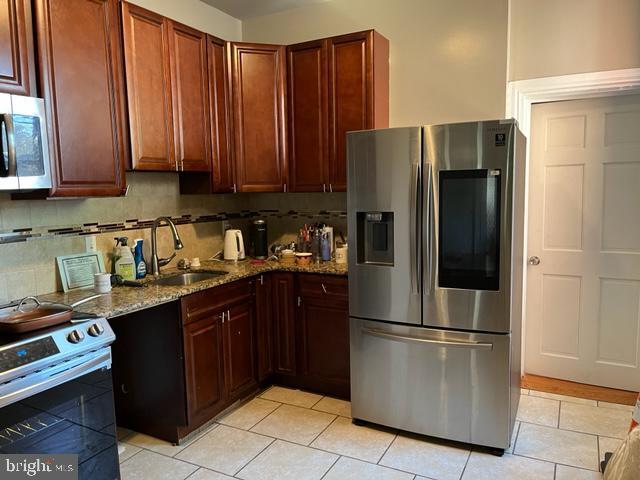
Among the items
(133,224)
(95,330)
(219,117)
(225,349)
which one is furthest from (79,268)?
(219,117)

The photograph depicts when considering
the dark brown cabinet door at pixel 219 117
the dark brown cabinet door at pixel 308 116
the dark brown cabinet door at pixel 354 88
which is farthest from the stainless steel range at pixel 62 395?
the dark brown cabinet door at pixel 354 88

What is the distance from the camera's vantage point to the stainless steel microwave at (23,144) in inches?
79.9

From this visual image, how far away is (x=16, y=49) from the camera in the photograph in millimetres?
2115

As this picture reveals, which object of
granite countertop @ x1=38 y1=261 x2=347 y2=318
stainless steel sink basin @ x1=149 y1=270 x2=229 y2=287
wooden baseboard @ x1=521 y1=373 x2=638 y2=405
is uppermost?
granite countertop @ x1=38 y1=261 x2=347 y2=318

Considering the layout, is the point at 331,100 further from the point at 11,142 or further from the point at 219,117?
the point at 11,142

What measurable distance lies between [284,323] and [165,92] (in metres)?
1.70

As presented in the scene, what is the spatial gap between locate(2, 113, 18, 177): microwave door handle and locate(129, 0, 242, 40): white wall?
1.41 m

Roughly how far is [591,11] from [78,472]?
12.1 ft

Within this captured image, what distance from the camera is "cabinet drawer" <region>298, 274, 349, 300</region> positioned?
312 centimetres

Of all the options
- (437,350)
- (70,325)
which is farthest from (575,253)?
(70,325)

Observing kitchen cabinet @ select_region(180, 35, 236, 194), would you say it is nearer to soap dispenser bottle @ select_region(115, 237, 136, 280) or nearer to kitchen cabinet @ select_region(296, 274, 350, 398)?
soap dispenser bottle @ select_region(115, 237, 136, 280)

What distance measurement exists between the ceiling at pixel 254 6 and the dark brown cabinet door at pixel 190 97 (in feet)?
2.01


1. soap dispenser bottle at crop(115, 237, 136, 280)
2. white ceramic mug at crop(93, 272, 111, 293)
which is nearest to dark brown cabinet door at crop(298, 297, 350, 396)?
soap dispenser bottle at crop(115, 237, 136, 280)

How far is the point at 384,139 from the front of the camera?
260cm
